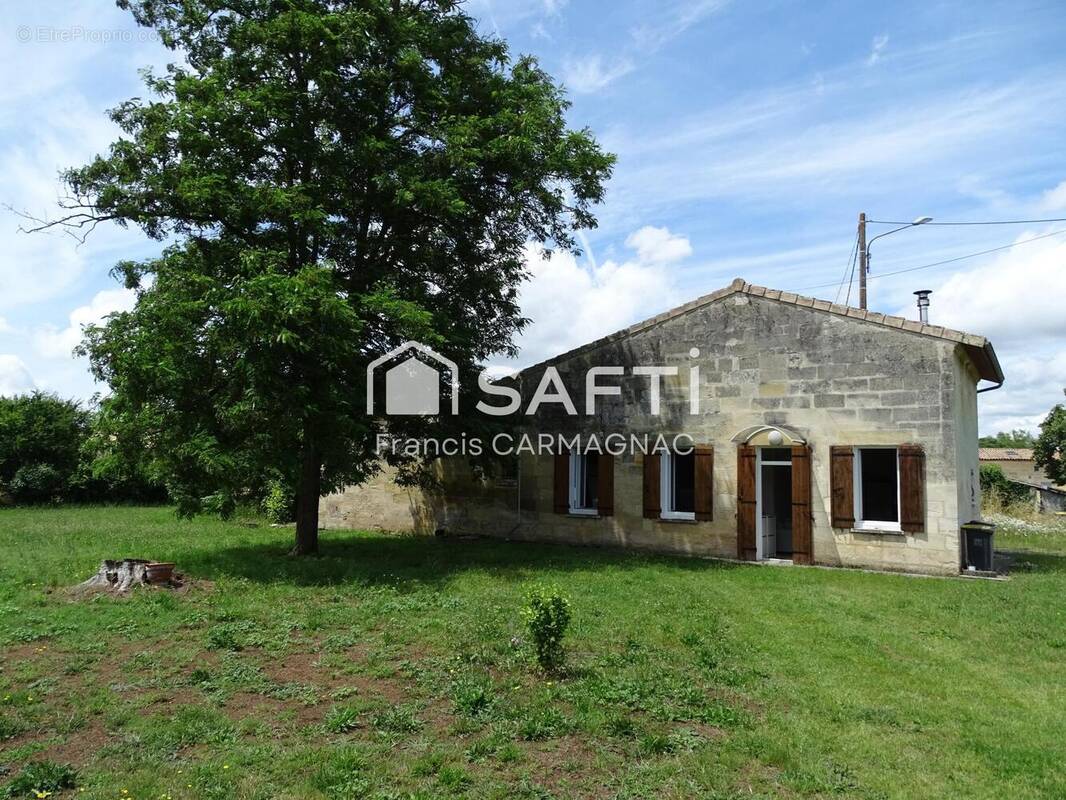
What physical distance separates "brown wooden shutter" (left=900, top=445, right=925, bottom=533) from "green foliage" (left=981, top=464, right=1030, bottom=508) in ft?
54.4

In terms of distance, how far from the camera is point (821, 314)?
13.0m

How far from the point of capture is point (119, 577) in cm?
962

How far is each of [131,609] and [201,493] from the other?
3199mm

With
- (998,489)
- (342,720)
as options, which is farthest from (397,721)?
(998,489)

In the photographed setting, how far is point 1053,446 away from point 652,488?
2443 centimetres

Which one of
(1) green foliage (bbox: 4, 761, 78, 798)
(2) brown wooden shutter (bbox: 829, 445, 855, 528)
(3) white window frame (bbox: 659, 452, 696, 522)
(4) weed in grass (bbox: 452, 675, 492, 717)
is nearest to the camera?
(1) green foliage (bbox: 4, 761, 78, 798)

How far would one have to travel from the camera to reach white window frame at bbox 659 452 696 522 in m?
14.4

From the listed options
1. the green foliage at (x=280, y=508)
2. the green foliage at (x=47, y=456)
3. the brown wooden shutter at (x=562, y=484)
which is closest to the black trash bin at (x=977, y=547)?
the brown wooden shutter at (x=562, y=484)

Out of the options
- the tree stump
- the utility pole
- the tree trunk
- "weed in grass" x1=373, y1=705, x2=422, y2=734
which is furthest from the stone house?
"weed in grass" x1=373, y1=705, x2=422, y2=734

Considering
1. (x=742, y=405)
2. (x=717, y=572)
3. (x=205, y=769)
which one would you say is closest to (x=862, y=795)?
(x=205, y=769)

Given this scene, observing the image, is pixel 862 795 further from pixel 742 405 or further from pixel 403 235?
pixel 403 235

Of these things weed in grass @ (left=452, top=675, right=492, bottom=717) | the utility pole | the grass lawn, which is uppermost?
the utility pole

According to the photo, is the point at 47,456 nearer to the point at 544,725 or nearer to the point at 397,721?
the point at 397,721

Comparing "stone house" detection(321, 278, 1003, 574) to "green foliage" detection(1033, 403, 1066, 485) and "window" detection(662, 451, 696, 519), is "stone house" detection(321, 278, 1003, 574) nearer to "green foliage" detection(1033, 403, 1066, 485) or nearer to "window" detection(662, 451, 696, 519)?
"window" detection(662, 451, 696, 519)
